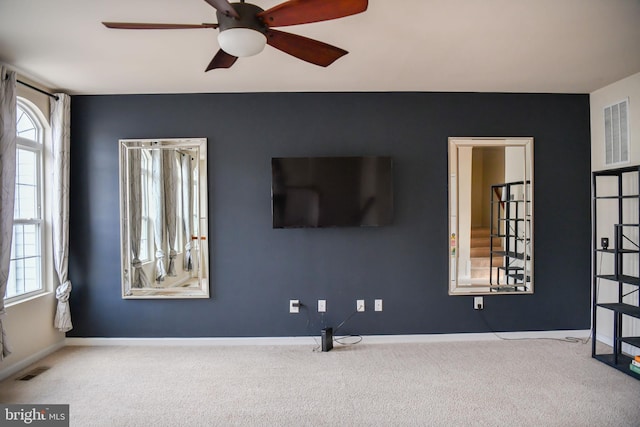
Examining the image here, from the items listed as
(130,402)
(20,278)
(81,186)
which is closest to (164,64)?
(81,186)

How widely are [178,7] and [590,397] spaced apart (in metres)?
3.93

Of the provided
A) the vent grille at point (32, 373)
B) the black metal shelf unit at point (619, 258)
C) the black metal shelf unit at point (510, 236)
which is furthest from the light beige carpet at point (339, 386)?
the black metal shelf unit at point (510, 236)

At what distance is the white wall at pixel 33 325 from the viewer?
3.06 meters

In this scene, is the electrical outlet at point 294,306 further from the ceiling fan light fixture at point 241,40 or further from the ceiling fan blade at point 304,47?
the ceiling fan light fixture at point 241,40

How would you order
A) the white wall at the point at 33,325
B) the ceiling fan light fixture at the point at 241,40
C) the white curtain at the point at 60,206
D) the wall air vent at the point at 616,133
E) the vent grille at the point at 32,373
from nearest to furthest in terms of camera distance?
the ceiling fan light fixture at the point at 241,40 → the vent grille at the point at 32,373 → the white wall at the point at 33,325 → the wall air vent at the point at 616,133 → the white curtain at the point at 60,206

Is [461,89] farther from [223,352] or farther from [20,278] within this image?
[20,278]

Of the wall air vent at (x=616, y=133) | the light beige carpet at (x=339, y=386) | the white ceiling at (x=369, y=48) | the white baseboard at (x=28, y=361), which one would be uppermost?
the white ceiling at (x=369, y=48)

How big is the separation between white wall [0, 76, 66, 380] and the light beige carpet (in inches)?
5.5

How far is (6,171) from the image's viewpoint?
2.84m

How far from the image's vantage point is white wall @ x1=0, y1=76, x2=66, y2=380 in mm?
3061

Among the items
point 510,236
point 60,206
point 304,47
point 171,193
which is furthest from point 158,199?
point 510,236

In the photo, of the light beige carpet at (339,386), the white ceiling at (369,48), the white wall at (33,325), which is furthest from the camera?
the white wall at (33,325)

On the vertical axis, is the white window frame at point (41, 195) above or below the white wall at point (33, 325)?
above

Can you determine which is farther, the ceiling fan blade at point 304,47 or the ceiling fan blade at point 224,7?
the ceiling fan blade at point 304,47
